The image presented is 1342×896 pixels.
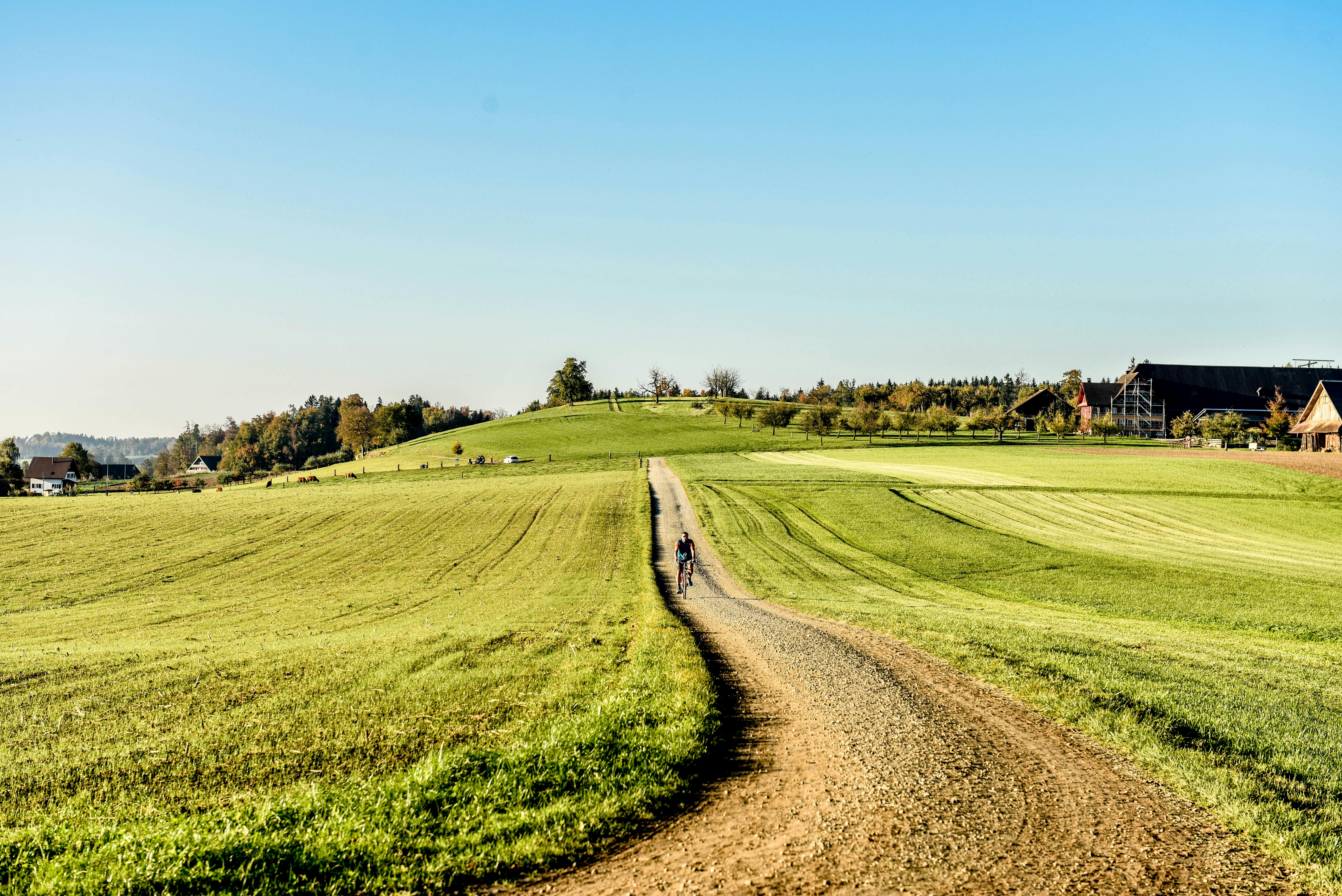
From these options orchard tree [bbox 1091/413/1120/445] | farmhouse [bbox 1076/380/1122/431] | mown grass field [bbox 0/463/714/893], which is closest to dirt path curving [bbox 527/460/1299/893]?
mown grass field [bbox 0/463/714/893]

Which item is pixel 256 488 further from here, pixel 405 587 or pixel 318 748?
pixel 318 748

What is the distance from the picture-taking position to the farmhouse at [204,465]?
18975 centimetres

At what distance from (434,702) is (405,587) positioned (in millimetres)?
18764

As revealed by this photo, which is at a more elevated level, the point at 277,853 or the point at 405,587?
the point at 277,853

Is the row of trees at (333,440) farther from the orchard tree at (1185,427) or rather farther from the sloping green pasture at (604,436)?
the orchard tree at (1185,427)

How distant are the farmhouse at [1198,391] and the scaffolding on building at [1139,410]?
8 centimetres

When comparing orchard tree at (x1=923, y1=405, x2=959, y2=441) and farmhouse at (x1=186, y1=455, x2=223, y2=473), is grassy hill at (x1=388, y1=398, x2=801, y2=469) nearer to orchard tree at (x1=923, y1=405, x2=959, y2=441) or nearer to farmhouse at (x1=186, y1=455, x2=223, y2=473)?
orchard tree at (x1=923, y1=405, x2=959, y2=441)

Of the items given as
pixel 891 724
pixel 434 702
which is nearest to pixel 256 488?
pixel 434 702

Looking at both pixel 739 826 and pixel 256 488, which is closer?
pixel 739 826

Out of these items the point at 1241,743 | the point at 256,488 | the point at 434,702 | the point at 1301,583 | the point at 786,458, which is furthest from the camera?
the point at 786,458

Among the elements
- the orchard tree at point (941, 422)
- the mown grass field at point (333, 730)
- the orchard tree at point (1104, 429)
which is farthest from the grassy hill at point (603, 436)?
the mown grass field at point (333, 730)

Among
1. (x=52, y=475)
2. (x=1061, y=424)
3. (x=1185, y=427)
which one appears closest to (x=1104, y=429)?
(x=1061, y=424)

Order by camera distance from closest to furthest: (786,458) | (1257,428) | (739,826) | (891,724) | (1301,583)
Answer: (739,826) < (891,724) < (1301,583) < (786,458) < (1257,428)

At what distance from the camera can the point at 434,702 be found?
12.1 metres
